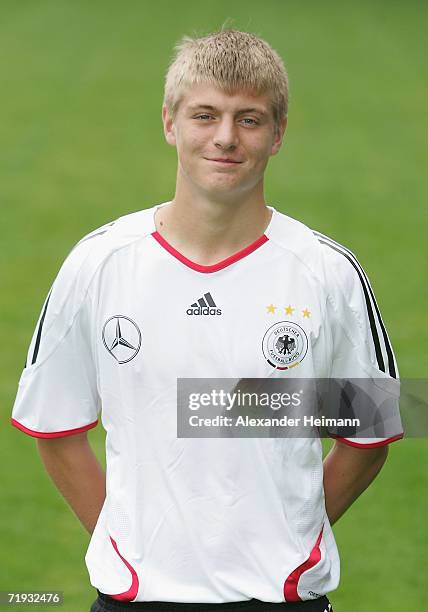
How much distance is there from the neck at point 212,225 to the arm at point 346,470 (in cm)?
80

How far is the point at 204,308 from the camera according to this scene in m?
3.94

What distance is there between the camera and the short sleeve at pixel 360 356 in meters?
3.97

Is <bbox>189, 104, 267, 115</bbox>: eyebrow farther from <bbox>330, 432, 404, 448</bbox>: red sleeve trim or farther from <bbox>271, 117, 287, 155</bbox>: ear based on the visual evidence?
<bbox>330, 432, 404, 448</bbox>: red sleeve trim

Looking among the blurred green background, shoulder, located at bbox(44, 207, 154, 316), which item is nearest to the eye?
shoulder, located at bbox(44, 207, 154, 316)

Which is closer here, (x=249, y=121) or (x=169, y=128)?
(x=249, y=121)

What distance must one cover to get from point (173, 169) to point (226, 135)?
12.5m

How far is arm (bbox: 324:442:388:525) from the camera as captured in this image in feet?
14.3

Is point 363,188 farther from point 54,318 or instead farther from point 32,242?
point 54,318

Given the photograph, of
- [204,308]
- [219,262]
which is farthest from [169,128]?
[204,308]

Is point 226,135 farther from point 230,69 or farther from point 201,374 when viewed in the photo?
point 201,374

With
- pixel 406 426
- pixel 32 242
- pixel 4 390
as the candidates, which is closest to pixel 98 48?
pixel 32 242

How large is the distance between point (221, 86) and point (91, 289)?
0.70 m

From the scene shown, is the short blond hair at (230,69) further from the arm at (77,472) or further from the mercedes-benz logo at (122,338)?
the arm at (77,472)

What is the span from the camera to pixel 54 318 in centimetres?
401
